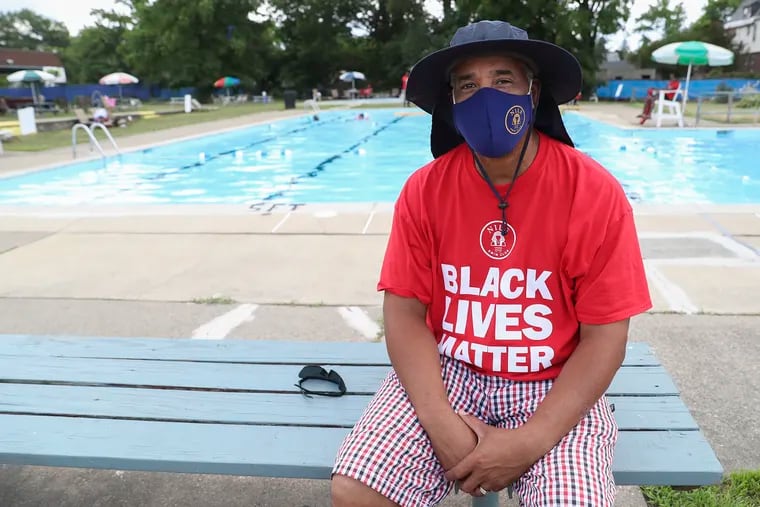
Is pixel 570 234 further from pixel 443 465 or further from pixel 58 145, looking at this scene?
pixel 58 145

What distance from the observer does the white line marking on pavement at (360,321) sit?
3647 mm

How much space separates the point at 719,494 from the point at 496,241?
131 cm

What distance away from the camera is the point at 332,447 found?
6.12 feet

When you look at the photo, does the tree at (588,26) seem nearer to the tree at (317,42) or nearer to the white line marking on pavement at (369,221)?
the tree at (317,42)

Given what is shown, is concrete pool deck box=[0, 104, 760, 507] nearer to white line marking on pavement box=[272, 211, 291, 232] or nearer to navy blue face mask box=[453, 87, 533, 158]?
white line marking on pavement box=[272, 211, 291, 232]

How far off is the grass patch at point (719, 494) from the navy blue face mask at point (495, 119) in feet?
4.67

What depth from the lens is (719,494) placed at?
221cm

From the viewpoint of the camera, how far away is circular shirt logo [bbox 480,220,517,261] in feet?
5.91

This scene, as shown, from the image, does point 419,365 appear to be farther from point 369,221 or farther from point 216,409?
point 369,221

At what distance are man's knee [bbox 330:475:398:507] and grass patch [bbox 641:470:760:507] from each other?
1.16m

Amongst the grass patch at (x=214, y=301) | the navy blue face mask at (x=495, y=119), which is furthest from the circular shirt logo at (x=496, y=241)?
the grass patch at (x=214, y=301)

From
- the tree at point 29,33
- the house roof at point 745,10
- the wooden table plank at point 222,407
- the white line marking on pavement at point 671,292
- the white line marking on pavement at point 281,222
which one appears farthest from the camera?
the tree at point 29,33

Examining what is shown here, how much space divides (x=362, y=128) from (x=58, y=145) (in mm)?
9224

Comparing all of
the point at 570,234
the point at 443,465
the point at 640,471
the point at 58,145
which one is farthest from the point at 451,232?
the point at 58,145
